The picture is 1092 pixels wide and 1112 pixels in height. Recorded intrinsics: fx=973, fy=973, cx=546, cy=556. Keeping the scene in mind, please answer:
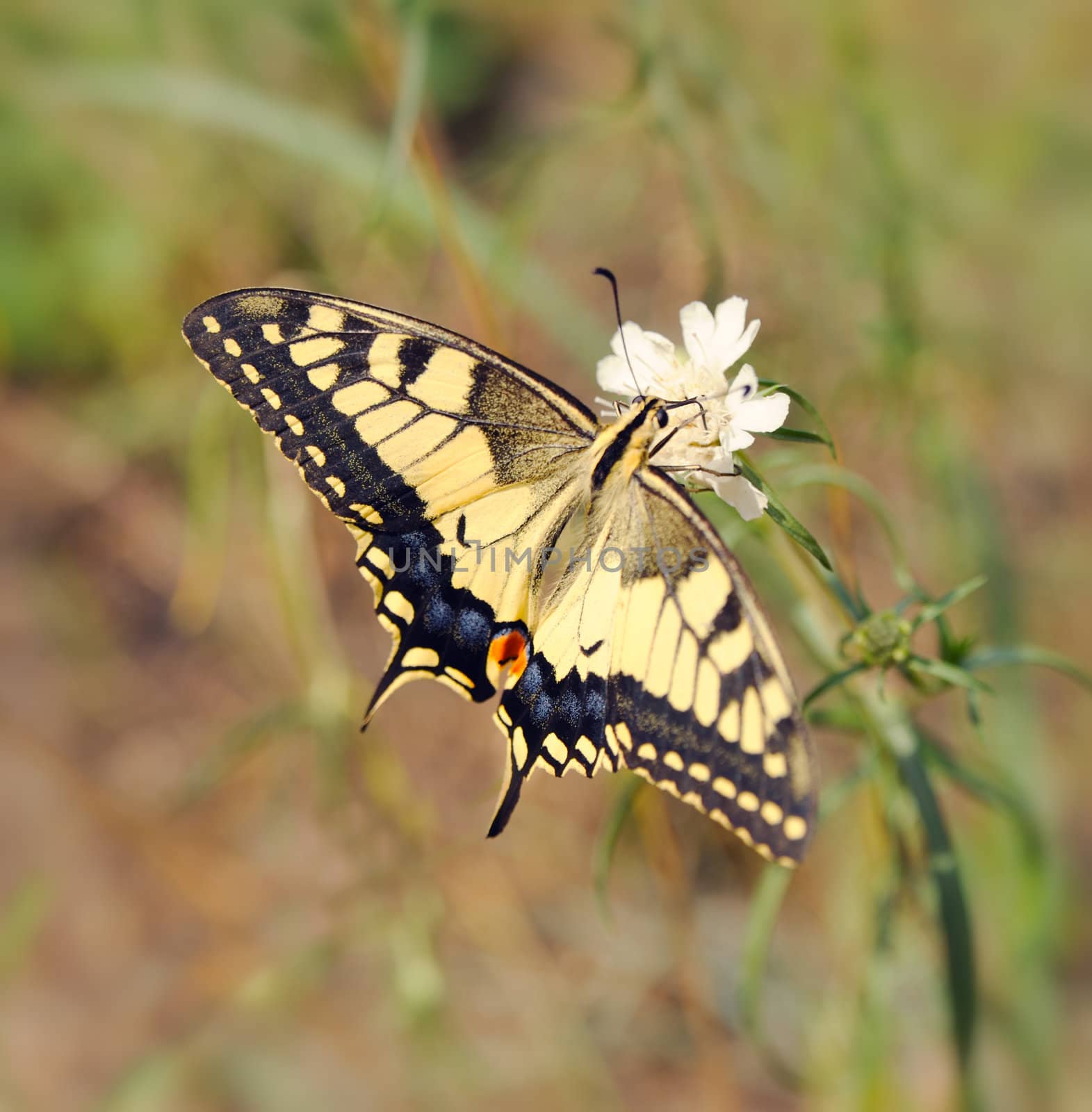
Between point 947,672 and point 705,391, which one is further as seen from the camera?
point 705,391

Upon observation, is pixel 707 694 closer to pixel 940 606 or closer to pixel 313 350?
pixel 940 606

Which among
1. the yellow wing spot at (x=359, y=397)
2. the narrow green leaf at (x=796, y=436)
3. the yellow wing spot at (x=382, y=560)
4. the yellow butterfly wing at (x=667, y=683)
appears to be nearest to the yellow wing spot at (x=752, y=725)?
the yellow butterfly wing at (x=667, y=683)

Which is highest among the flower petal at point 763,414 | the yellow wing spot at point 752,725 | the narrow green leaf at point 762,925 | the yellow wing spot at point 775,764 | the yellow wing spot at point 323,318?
the yellow wing spot at point 323,318

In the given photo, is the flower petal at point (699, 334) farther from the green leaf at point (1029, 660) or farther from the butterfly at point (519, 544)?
the green leaf at point (1029, 660)

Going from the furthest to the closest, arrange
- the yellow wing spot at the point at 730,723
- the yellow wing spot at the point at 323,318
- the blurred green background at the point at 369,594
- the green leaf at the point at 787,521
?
the blurred green background at the point at 369,594 → the yellow wing spot at the point at 323,318 → the yellow wing spot at the point at 730,723 → the green leaf at the point at 787,521

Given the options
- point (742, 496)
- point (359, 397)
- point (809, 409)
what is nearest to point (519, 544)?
point (359, 397)

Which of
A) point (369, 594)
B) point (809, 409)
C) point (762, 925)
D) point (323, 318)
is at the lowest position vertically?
point (762, 925)
